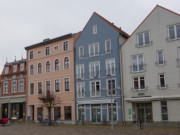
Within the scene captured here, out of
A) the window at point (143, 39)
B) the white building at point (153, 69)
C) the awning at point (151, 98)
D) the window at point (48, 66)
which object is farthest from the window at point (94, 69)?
the window at point (48, 66)

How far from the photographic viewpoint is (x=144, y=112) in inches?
1243

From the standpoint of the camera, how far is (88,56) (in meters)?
37.1

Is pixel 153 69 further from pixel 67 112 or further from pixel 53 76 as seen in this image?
pixel 53 76

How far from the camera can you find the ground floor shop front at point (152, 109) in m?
28.5

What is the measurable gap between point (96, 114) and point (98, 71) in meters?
6.05

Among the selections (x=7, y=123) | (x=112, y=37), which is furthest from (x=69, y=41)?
(x=7, y=123)

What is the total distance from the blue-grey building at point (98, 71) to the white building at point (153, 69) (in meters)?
1.35

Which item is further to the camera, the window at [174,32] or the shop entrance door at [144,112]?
the shop entrance door at [144,112]

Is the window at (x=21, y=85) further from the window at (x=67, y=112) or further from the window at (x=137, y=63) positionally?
the window at (x=137, y=63)

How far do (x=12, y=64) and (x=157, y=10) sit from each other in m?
30.4

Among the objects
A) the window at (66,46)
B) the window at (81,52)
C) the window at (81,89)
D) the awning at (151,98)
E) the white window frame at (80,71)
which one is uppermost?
the window at (66,46)

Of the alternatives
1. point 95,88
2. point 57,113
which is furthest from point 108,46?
point 57,113

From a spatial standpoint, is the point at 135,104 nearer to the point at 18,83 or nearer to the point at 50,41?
the point at 50,41

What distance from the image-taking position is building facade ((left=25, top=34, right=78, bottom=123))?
127ft
